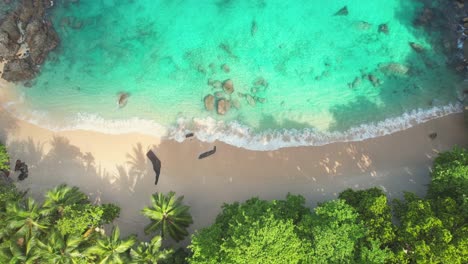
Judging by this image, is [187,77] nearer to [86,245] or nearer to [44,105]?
[44,105]

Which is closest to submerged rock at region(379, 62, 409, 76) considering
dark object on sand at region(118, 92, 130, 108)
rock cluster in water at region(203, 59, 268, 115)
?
rock cluster in water at region(203, 59, 268, 115)

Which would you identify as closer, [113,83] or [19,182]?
[19,182]

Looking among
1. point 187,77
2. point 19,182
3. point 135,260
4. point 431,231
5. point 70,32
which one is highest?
point 70,32

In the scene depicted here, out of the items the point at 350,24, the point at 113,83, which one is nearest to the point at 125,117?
the point at 113,83

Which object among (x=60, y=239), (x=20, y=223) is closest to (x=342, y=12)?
(x=60, y=239)

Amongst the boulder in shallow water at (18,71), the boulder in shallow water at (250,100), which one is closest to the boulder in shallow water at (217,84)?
the boulder in shallow water at (250,100)

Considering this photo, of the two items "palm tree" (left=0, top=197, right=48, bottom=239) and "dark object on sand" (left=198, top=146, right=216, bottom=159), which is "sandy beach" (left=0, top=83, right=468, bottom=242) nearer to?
"dark object on sand" (left=198, top=146, right=216, bottom=159)
